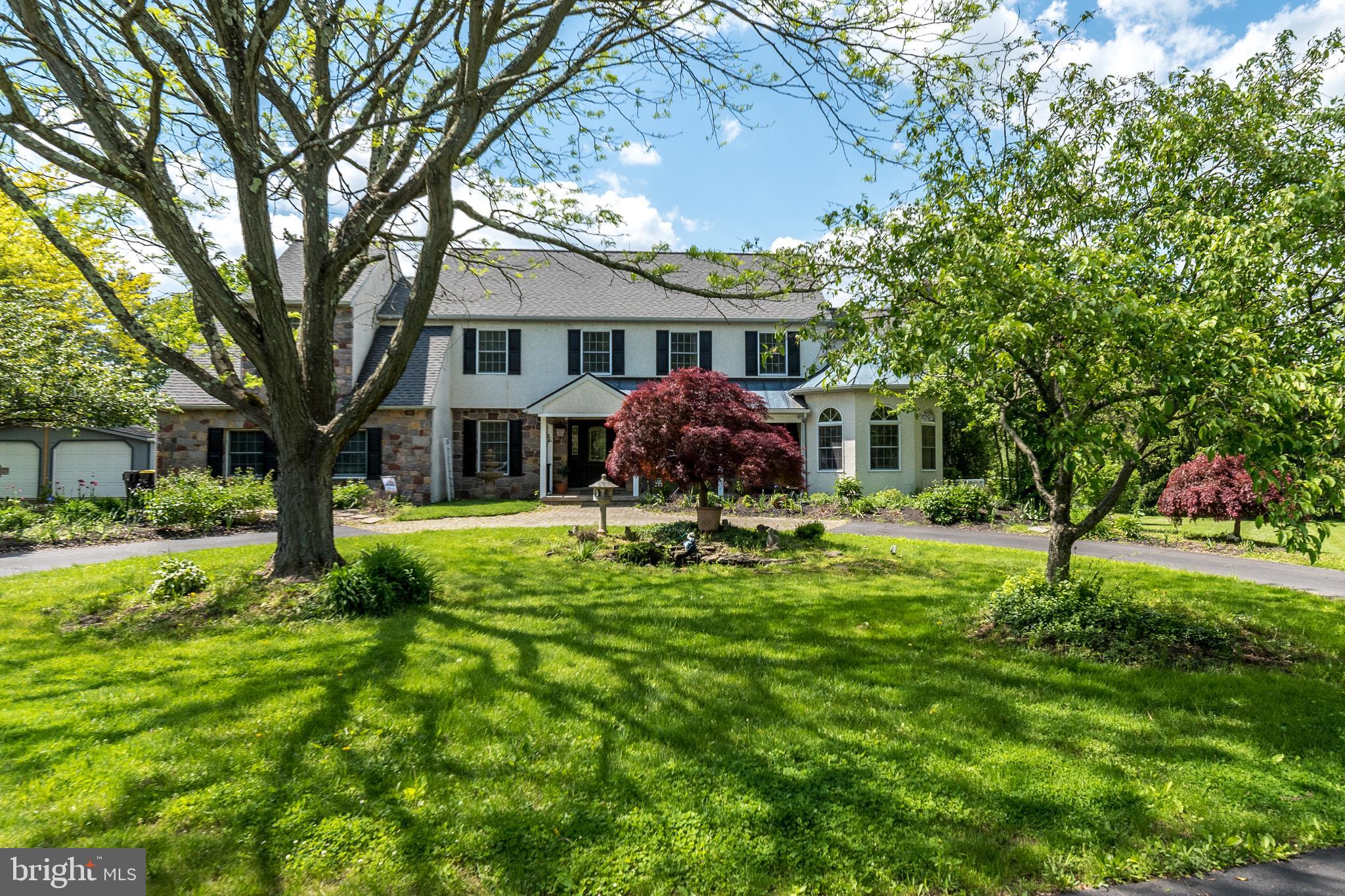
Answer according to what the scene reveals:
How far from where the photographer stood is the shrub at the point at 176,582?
21.5 feet

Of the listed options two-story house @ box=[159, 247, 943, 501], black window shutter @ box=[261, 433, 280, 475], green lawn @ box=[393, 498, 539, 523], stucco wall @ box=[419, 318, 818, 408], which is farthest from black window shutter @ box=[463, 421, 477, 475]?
black window shutter @ box=[261, 433, 280, 475]

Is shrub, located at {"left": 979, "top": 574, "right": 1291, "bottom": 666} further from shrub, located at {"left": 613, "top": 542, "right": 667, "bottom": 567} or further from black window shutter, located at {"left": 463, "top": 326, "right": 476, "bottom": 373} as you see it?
black window shutter, located at {"left": 463, "top": 326, "right": 476, "bottom": 373}

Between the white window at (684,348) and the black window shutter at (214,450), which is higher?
the white window at (684,348)

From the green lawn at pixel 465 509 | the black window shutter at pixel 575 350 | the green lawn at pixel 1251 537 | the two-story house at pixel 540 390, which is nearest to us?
the green lawn at pixel 1251 537

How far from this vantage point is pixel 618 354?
20031mm

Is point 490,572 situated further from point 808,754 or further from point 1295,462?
point 1295,462

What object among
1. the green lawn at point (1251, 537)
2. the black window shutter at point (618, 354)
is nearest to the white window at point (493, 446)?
the black window shutter at point (618, 354)

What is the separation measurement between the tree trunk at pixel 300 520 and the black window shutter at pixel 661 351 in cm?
1386

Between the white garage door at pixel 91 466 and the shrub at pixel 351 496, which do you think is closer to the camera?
the shrub at pixel 351 496

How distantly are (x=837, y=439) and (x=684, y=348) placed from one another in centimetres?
577

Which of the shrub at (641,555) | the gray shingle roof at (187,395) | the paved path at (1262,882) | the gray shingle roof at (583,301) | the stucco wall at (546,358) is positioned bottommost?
the paved path at (1262,882)

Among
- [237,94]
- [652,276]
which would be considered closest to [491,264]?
[652,276]

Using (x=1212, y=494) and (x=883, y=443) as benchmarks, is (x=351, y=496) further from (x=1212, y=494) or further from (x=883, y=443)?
(x=1212, y=494)

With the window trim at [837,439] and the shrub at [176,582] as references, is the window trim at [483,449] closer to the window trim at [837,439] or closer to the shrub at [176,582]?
the window trim at [837,439]
